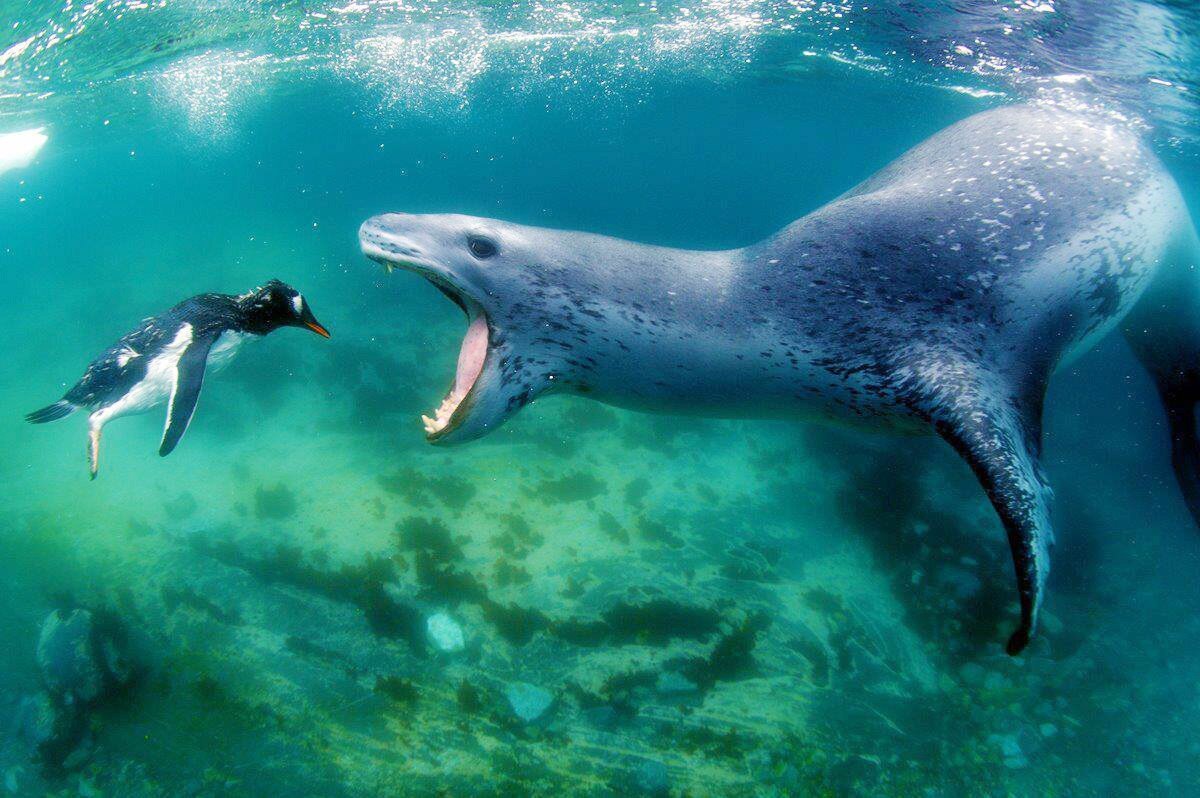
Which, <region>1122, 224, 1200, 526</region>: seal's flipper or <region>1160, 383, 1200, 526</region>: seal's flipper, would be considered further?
<region>1160, 383, 1200, 526</region>: seal's flipper

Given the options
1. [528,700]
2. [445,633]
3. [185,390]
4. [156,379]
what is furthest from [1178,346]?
[156,379]

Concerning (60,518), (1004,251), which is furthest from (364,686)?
(60,518)

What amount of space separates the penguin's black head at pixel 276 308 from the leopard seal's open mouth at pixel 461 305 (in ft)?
6.08

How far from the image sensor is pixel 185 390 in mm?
3990

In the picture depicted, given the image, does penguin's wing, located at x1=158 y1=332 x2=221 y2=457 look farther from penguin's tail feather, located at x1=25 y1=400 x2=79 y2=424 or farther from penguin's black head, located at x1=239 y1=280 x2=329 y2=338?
penguin's tail feather, located at x1=25 y1=400 x2=79 y2=424

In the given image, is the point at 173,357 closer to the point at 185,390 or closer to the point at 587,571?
the point at 185,390

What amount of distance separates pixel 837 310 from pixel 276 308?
12.8ft

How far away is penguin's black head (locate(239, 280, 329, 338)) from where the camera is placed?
13.7 ft

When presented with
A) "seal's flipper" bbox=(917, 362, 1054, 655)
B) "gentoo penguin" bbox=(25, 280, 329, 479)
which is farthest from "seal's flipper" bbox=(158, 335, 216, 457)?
"seal's flipper" bbox=(917, 362, 1054, 655)

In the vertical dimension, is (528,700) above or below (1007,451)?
below

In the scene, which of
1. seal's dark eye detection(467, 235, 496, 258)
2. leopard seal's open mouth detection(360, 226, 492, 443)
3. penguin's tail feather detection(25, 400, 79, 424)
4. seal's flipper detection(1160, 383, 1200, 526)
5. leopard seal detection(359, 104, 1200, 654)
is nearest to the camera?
leopard seal's open mouth detection(360, 226, 492, 443)

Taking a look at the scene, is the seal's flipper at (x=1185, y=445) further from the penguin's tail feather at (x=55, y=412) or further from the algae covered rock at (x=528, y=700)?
the penguin's tail feather at (x=55, y=412)

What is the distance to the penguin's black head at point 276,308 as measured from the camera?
4.18 metres

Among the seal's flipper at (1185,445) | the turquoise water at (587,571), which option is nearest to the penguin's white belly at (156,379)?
the turquoise water at (587,571)
